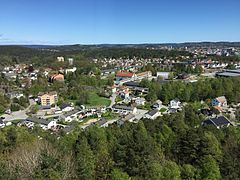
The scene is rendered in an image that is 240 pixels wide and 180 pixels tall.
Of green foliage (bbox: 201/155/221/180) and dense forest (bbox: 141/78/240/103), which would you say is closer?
green foliage (bbox: 201/155/221/180)

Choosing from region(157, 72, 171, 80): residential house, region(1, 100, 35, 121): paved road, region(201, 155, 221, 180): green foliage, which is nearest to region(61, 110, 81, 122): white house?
region(1, 100, 35, 121): paved road

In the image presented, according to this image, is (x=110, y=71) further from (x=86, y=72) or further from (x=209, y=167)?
(x=209, y=167)

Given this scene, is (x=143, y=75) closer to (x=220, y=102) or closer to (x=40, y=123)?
(x=220, y=102)

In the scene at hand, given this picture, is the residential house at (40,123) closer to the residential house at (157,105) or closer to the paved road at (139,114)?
the paved road at (139,114)

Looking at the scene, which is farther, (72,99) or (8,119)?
(72,99)

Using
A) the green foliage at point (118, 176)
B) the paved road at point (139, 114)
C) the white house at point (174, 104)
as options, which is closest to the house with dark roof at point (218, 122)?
the paved road at point (139, 114)

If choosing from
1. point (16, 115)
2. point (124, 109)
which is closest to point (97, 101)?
point (124, 109)

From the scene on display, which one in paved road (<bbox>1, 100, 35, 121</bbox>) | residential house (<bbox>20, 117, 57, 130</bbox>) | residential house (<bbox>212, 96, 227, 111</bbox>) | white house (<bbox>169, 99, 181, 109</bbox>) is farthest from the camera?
white house (<bbox>169, 99, 181, 109</bbox>)

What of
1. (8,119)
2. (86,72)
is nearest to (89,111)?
(8,119)

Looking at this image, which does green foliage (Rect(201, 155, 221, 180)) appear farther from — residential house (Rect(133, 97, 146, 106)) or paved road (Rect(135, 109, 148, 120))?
residential house (Rect(133, 97, 146, 106))
